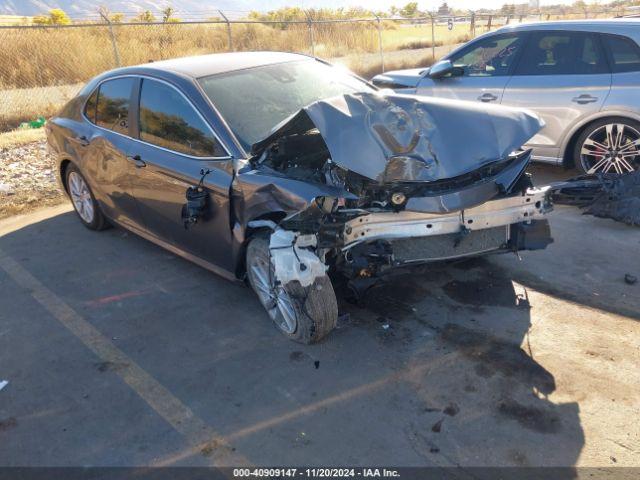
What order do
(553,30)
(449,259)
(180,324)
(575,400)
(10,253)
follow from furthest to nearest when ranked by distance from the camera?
(553,30) < (10,253) < (180,324) < (449,259) < (575,400)

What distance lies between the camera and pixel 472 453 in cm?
262

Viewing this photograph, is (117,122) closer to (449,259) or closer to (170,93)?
(170,93)

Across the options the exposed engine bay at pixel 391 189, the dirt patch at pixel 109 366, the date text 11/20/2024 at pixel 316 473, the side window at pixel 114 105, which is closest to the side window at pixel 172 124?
the side window at pixel 114 105

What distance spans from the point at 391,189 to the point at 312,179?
1.69ft

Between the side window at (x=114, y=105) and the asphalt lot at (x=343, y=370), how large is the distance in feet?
4.29

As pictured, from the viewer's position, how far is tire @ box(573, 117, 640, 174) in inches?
A: 222

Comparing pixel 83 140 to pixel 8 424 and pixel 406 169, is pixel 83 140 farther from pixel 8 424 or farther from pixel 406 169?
pixel 406 169

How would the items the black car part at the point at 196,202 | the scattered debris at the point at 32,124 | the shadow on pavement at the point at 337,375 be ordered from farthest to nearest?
the scattered debris at the point at 32,124, the black car part at the point at 196,202, the shadow on pavement at the point at 337,375

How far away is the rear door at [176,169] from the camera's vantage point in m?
3.87

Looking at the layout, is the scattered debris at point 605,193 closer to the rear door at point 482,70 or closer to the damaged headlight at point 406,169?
the damaged headlight at point 406,169

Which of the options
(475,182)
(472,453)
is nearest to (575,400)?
(472,453)

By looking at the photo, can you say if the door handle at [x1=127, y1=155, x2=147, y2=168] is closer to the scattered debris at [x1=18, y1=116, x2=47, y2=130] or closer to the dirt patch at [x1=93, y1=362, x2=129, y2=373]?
the dirt patch at [x1=93, y1=362, x2=129, y2=373]

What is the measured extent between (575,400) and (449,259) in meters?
1.11

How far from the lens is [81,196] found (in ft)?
19.0
